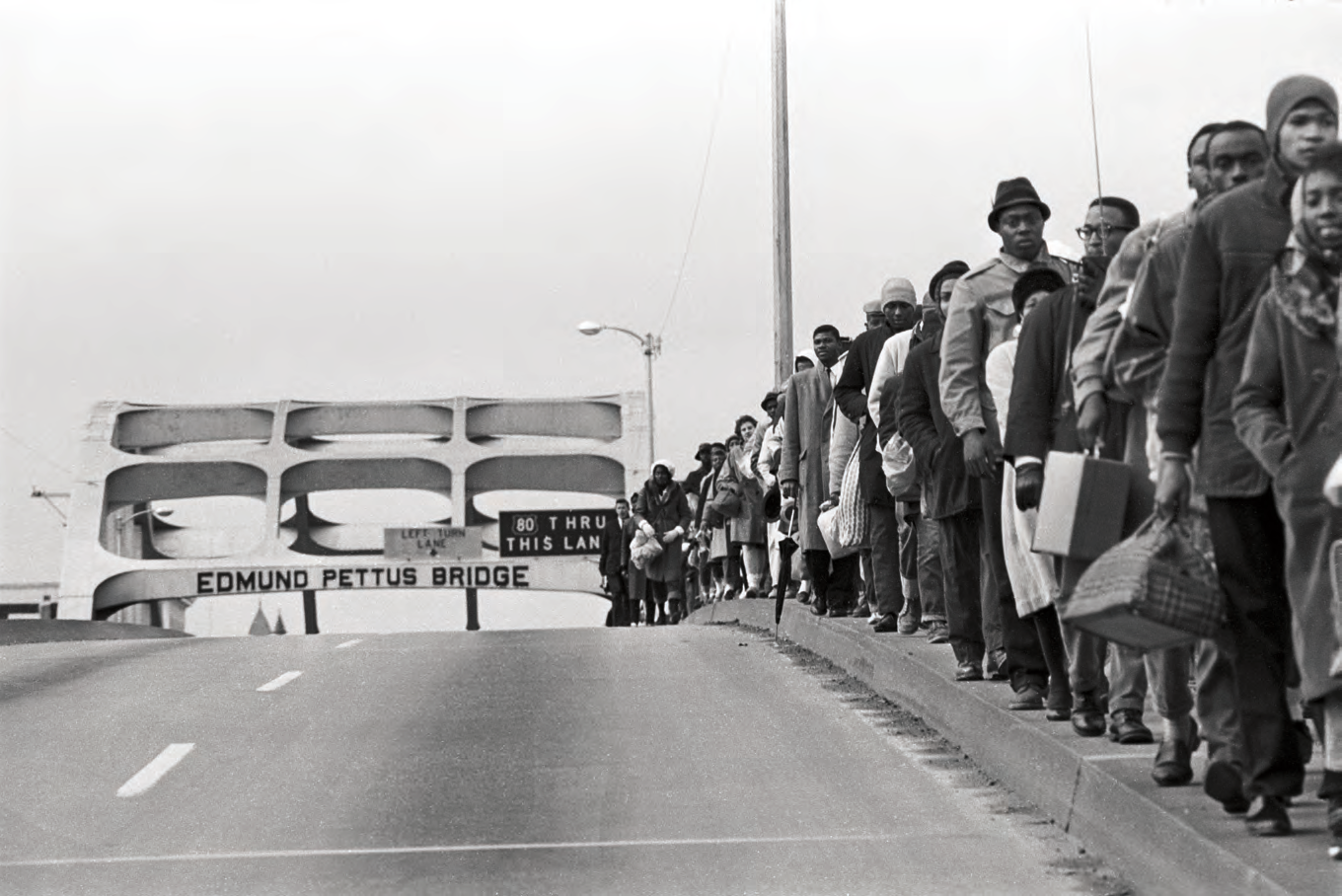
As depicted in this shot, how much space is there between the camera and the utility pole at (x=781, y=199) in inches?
1020

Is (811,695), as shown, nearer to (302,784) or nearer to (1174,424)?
(302,784)

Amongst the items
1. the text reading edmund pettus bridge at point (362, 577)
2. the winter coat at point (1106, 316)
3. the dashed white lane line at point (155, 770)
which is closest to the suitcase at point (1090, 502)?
the winter coat at point (1106, 316)

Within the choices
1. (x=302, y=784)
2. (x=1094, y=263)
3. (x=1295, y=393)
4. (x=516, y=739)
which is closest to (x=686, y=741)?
(x=516, y=739)

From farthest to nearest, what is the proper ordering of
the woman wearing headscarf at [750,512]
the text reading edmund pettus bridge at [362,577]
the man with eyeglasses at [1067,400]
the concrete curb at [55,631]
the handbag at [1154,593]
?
the text reading edmund pettus bridge at [362,577] → the concrete curb at [55,631] → the woman wearing headscarf at [750,512] → the man with eyeglasses at [1067,400] → the handbag at [1154,593]

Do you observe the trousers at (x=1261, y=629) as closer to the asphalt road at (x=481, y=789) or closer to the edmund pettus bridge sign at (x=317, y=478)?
the asphalt road at (x=481, y=789)

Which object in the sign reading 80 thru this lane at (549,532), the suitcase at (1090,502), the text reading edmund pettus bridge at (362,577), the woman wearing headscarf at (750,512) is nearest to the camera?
the suitcase at (1090,502)

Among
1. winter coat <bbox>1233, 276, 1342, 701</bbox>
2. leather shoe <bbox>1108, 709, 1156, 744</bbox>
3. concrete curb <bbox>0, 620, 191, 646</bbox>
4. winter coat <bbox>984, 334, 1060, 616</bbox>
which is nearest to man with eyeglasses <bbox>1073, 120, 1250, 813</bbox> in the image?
winter coat <bbox>1233, 276, 1342, 701</bbox>

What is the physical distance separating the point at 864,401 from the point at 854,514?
0.72 meters

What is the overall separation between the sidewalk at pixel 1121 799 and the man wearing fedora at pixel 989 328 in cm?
56

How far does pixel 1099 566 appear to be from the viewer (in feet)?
21.0

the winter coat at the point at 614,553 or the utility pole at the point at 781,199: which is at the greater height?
the utility pole at the point at 781,199

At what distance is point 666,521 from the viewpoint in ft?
97.5

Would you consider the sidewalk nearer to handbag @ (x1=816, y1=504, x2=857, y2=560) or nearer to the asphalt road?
the asphalt road

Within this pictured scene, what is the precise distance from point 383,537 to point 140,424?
11408 millimetres
